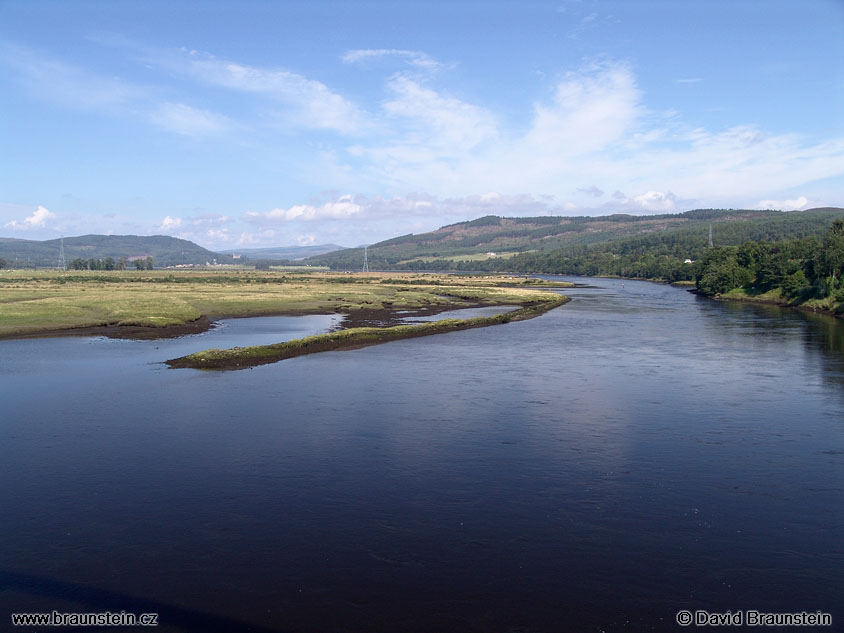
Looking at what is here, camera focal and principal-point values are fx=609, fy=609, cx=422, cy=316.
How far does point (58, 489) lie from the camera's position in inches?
851

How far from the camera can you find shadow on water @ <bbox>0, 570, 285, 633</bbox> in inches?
563

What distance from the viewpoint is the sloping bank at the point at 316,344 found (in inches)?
1732

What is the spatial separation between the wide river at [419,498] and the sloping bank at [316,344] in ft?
10.3

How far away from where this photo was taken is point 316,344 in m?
53.5

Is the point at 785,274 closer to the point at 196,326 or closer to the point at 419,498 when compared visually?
the point at 196,326

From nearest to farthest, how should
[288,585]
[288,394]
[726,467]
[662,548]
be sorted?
[288,585]
[662,548]
[726,467]
[288,394]

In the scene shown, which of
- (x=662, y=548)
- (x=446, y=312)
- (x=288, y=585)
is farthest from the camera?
(x=446, y=312)

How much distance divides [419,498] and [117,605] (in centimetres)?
962

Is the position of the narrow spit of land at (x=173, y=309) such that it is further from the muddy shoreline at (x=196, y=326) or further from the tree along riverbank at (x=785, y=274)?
the tree along riverbank at (x=785, y=274)

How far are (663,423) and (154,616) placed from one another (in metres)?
24.0

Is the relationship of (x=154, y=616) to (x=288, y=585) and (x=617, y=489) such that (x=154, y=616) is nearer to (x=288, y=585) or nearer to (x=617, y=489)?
(x=288, y=585)

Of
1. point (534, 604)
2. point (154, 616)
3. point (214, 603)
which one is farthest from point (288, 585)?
point (534, 604)

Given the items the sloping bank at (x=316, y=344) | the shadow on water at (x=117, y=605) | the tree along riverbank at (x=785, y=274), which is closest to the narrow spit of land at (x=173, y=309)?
the sloping bank at (x=316, y=344)

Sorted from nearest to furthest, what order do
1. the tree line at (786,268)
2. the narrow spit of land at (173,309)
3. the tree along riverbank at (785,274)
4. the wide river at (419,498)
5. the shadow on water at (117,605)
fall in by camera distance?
1. the shadow on water at (117,605)
2. the wide river at (419,498)
3. the narrow spit of land at (173,309)
4. the tree along riverbank at (785,274)
5. the tree line at (786,268)
